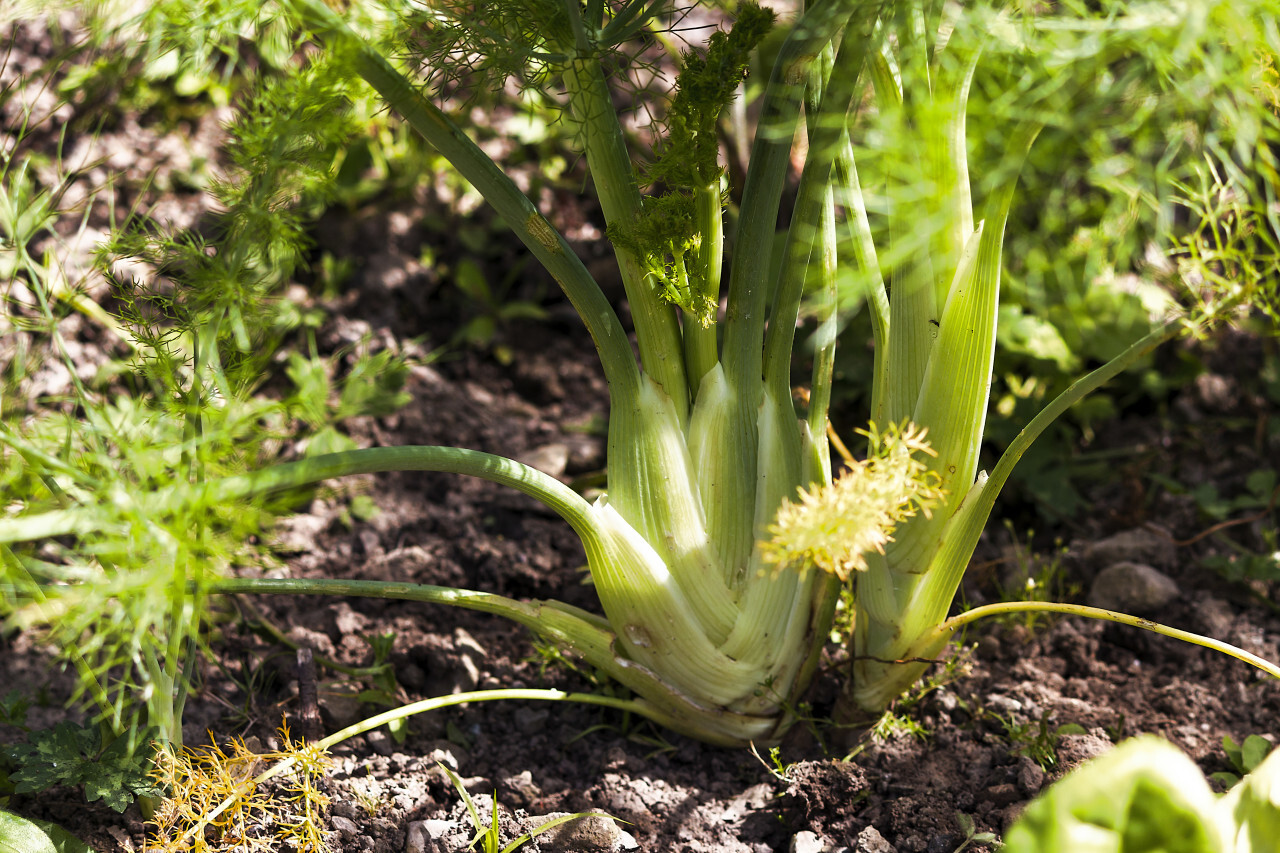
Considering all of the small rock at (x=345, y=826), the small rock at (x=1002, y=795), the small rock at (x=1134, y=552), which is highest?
the small rock at (x=1134, y=552)

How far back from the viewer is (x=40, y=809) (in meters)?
1.06

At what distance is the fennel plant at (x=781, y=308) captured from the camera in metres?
0.85

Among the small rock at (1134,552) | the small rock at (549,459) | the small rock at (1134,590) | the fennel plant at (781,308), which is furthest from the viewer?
the small rock at (549,459)

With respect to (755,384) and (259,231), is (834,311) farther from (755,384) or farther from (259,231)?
(259,231)

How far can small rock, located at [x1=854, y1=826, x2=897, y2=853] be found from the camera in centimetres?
103

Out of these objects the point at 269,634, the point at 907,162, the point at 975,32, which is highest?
the point at 975,32

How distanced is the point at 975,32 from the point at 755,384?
0.45 meters

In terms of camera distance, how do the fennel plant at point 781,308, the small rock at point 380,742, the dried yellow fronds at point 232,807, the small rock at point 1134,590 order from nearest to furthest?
the fennel plant at point 781,308 → the dried yellow fronds at point 232,807 → the small rock at point 380,742 → the small rock at point 1134,590

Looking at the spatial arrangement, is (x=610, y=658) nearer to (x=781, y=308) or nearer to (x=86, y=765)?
(x=781, y=308)

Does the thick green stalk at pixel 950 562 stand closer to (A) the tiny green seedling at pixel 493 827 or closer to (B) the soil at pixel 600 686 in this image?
(B) the soil at pixel 600 686

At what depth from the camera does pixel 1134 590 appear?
1.39 meters

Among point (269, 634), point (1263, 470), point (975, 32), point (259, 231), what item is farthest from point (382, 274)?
point (1263, 470)

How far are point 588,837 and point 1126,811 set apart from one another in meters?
0.59

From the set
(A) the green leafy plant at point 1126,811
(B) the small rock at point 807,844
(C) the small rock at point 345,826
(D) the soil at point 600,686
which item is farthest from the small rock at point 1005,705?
(C) the small rock at point 345,826
